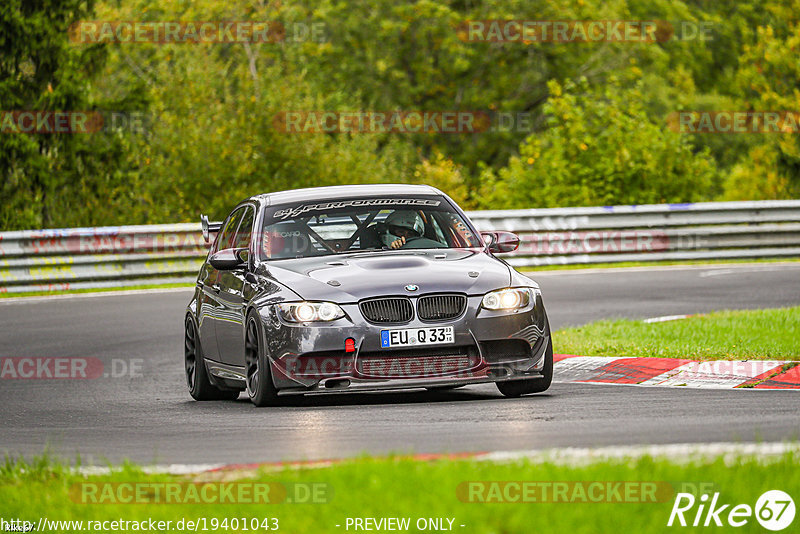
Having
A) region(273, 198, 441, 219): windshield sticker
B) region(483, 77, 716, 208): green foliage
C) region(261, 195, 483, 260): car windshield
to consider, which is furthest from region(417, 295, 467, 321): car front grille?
region(483, 77, 716, 208): green foliage

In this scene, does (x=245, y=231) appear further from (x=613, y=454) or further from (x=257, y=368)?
→ (x=613, y=454)

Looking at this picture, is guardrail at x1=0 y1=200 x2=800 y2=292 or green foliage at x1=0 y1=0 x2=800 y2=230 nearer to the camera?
guardrail at x1=0 y1=200 x2=800 y2=292

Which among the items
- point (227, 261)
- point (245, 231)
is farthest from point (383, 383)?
point (245, 231)

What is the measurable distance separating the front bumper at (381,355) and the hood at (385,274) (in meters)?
0.15

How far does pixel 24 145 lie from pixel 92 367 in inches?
612

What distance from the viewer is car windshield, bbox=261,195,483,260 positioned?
1119 cm

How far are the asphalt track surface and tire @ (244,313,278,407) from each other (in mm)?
157

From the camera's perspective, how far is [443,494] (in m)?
5.96

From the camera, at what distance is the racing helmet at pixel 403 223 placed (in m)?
11.3

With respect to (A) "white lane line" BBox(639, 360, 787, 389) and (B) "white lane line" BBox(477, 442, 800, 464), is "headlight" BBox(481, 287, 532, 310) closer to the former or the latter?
(A) "white lane line" BBox(639, 360, 787, 389)

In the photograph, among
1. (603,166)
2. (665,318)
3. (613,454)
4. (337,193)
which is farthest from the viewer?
(603,166)

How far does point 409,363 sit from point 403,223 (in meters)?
1.84

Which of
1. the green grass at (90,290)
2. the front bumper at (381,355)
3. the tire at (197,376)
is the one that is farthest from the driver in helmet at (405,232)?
the green grass at (90,290)

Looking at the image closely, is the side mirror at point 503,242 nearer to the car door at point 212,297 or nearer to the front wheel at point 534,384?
the front wheel at point 534,384
